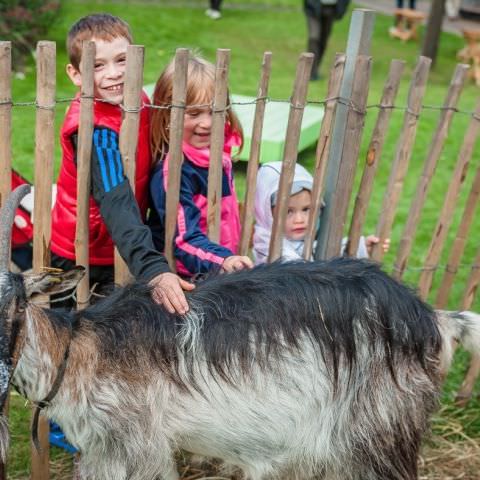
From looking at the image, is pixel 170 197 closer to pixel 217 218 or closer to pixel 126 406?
pixel 217 218

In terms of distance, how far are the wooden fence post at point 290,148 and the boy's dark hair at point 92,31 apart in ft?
2.39

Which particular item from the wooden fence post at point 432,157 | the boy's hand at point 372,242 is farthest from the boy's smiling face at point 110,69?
the wooden fence post at point 432,157

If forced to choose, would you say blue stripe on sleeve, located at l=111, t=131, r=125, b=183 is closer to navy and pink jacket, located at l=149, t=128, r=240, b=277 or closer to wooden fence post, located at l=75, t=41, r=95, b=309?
wooden fence post, located at l=75, t=41, r=95, b=309

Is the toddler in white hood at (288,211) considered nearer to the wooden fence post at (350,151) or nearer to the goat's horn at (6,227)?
the wooden fence post at (350,151)

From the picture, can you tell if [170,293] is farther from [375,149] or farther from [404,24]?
[404,24]

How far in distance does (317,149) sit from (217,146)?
0.55 m

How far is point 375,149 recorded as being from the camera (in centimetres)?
368

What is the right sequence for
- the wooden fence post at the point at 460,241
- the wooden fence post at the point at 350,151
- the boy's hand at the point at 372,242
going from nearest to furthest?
the wooden fence post at the point at 350,151
the boy's hand at the point at 372,242
the wooden fence post at the point at 460,241

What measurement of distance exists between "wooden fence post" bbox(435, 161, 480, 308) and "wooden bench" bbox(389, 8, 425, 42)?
37.2 feet

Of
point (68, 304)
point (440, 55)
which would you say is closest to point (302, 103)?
point (68, 304)

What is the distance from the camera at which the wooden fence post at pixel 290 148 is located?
3324mm

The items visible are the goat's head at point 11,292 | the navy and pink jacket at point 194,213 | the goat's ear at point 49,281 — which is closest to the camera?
the goat's head at point 11,292

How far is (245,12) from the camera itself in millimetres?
16062

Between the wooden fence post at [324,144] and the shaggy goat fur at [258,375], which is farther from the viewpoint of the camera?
the wooden fence post at [324,144]
